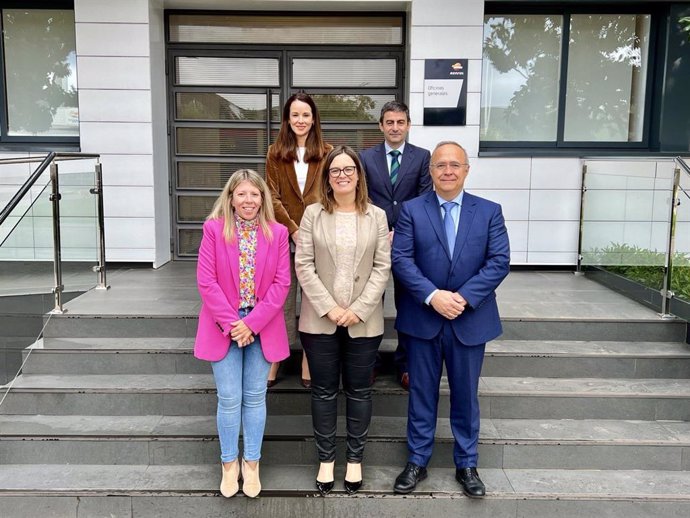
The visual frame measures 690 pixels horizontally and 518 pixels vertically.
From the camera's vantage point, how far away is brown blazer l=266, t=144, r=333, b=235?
11.9 feet

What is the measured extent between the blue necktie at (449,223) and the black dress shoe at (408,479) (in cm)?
118

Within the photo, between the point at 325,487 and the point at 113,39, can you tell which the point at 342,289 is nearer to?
the point at 325,487

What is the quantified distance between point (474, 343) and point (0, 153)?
556 centimetres

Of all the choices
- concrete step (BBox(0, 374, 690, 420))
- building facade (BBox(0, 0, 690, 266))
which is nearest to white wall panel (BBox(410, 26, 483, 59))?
building facade (BBox(0, 0, 690, 266))

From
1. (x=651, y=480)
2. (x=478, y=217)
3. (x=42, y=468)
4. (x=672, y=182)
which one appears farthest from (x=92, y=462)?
(x=672, y=182)

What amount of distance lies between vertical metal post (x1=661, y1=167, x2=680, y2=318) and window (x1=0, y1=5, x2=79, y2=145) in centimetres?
577

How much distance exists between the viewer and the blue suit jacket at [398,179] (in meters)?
3.75

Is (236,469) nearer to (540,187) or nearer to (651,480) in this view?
(651,480)

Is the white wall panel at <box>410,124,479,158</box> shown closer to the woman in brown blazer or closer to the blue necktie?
the woman in brown blazer

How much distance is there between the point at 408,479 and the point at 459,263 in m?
1.18

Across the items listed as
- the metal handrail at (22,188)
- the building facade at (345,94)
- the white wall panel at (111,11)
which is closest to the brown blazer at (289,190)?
the metal handrail at (22,188)

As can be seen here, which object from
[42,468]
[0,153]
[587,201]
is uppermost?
[0,153]

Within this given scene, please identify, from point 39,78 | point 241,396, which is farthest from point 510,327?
point 39,78

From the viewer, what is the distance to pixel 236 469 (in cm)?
326
